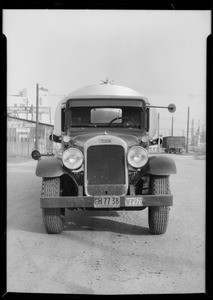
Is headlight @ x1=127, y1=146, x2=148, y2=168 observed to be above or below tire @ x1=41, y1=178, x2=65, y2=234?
above

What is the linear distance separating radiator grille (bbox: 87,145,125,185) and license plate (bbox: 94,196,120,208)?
0.30 meters

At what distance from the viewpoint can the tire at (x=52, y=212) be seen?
525cm

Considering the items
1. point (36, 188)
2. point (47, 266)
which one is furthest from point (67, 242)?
point (36, 188)

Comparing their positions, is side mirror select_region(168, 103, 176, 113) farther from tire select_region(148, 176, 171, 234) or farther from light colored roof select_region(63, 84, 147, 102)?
light colored roof select_region(63, 84, 147, 102)

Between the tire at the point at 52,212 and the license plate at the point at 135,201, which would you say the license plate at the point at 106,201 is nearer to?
the license plate at the point at 135,201

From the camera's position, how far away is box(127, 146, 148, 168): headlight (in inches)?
208

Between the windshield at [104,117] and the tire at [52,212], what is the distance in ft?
4.66

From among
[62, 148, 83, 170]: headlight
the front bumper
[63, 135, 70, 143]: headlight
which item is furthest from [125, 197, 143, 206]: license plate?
[63, 135, 70, 143]: headlight

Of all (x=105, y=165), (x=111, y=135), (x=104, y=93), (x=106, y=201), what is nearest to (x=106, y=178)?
(x=105, y=165)

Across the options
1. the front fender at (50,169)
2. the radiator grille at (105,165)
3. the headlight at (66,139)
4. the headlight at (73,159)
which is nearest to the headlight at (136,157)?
the radiator grille at (105,165)

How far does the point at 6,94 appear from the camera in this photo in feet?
8.70

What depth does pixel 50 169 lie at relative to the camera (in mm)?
5301
